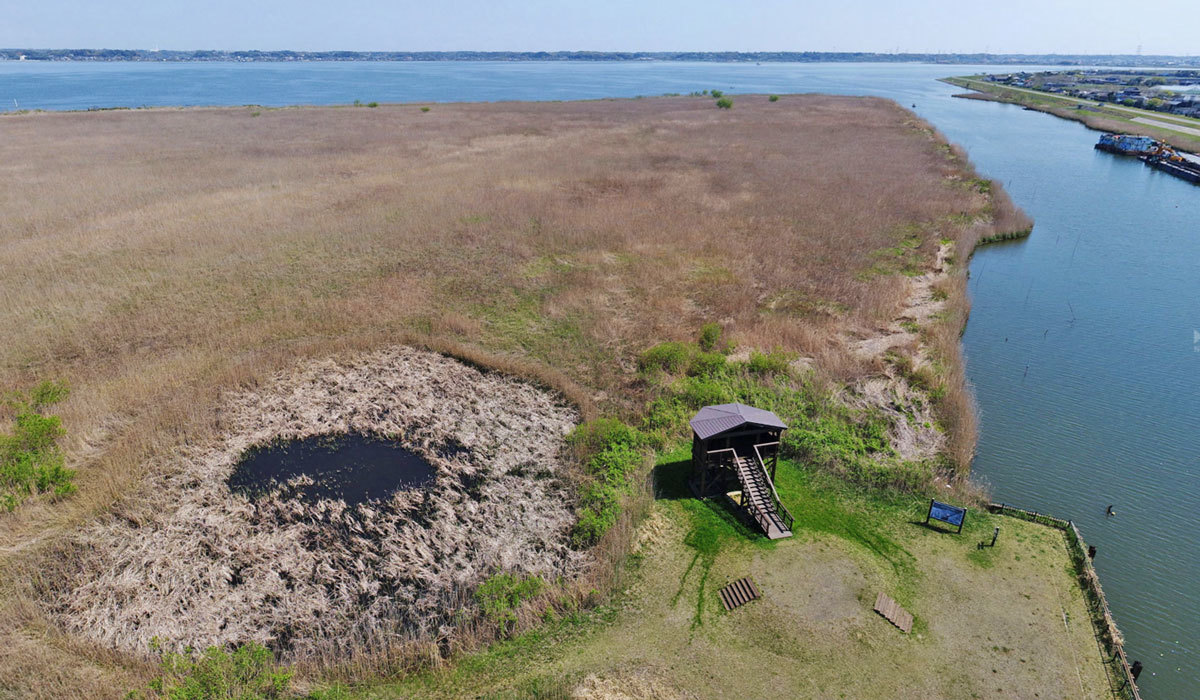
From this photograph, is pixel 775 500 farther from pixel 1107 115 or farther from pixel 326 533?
pixel 1107 115

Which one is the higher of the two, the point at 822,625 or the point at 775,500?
the point at 775,500

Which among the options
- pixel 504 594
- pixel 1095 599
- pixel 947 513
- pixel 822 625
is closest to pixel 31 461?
pixel 504 594

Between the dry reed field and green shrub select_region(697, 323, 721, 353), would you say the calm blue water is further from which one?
green shrub select_region(697, 323, 721, 353)

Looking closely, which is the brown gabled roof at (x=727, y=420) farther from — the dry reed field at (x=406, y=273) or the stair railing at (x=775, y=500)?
the dry reed field at (x=406, y=273)

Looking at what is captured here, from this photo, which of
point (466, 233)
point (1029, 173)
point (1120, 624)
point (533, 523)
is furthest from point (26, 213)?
point (1029, 173)

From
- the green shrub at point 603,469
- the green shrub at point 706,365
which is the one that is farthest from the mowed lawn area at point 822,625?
the green shrub at point 706,365

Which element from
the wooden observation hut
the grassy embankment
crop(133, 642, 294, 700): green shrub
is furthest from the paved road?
crop(133, 642, 294, 700): green shrub
